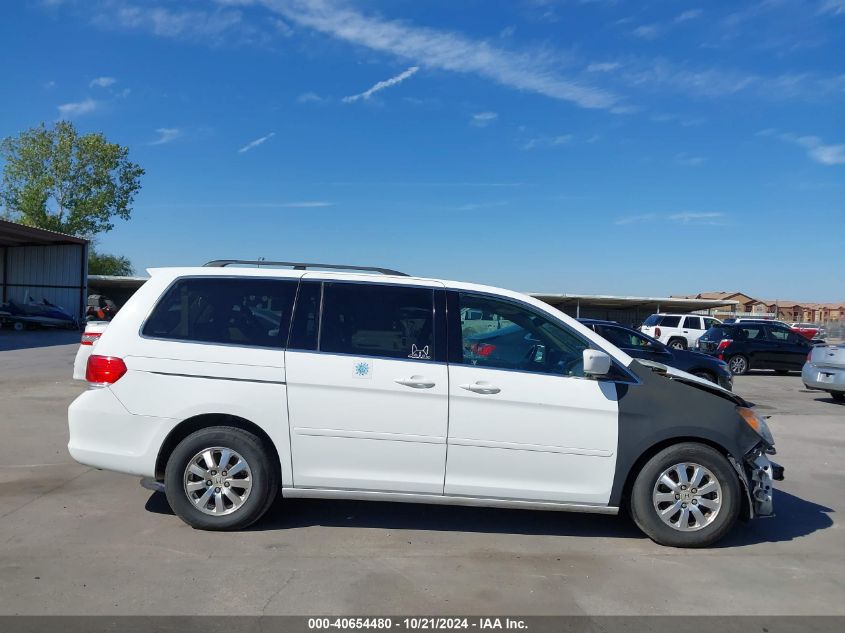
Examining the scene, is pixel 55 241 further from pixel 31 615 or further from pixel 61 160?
pixel 31 615

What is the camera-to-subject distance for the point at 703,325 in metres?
27.6

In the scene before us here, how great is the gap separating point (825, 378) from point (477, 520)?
37.0 feet

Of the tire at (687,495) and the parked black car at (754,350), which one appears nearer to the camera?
the tire at (687,495)

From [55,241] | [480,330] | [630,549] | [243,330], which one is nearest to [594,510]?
[630,549]

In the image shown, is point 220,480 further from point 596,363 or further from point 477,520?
point 596,363

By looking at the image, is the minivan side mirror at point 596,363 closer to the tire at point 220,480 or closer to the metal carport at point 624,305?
the tire at point 220,480

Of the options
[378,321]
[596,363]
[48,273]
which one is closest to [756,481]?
[596,363]

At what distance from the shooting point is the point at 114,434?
5.00 metres

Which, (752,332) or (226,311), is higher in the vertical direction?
(226,311)

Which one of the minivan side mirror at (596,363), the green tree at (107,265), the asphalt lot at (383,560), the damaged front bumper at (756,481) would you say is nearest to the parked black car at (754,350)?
the asphalt lot at (383,560)

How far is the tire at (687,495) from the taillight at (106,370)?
3870 mm

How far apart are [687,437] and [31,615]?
14.2 feet

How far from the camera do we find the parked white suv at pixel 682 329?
27469 mm

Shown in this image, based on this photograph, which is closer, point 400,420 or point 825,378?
point 400,420
